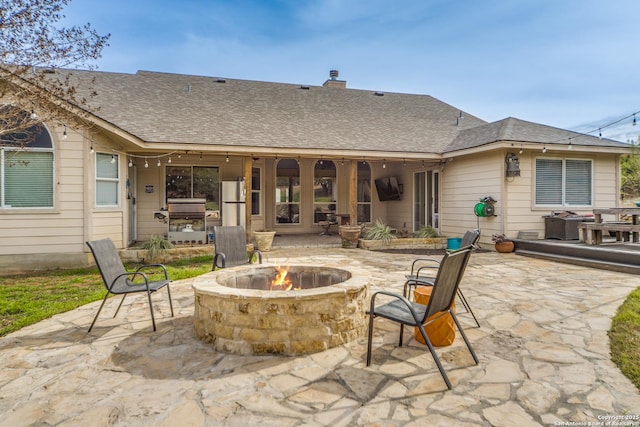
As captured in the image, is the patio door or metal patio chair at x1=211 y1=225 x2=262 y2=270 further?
the patio door

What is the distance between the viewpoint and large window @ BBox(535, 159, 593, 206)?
9.20 meters

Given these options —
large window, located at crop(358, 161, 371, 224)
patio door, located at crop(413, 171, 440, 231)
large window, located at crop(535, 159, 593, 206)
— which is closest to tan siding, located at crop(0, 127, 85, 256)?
large window, located at crop(358, 161, 371, 224)

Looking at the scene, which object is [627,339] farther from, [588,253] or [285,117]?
[285,117]

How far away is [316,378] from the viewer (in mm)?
2619

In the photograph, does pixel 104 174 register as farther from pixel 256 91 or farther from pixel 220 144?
pixel 256 91

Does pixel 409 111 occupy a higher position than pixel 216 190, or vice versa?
pixel 409 111

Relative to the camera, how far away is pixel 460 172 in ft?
33.9

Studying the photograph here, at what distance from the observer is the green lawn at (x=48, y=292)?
417 centimetres

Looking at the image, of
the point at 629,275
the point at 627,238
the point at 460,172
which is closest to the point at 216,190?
the point at 460,172

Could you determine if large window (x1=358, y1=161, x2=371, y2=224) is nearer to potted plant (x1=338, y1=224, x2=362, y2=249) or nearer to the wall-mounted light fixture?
potted plant (x1=338, y1=224, x2=362, y2=249)

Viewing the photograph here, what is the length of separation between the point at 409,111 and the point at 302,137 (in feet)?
18.4

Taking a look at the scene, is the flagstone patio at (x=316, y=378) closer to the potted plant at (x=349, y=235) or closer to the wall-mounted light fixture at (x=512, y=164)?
the wall-mounted light fixture at (x=512, y=164)

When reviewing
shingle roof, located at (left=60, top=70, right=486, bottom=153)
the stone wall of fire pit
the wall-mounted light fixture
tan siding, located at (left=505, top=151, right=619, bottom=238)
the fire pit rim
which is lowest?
the stone wall of fire pit

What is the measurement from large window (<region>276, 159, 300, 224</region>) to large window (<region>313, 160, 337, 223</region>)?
653 mm
